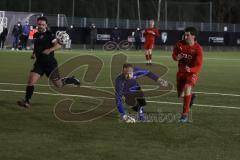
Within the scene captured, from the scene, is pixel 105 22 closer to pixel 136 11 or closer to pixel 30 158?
pixel 136 11

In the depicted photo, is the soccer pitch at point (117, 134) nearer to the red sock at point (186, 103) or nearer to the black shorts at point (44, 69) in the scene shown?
the red sock at point (186, 103)

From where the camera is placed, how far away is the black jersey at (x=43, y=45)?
42.4 feet

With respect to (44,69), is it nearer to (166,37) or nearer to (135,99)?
(135,99)

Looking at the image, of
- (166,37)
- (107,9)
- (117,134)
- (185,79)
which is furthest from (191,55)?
(107,9)

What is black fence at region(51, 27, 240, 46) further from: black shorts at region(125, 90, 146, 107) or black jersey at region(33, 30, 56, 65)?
black shorts at region(125, 90, 146, 107)

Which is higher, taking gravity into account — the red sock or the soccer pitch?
the red sock

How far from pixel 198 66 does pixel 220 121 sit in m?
1.09

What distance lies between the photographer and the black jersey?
1293 centimetres

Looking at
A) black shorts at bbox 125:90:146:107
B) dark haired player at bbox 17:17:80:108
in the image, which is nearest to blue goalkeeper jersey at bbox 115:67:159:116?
black shorts at bbox 125:90:146:107

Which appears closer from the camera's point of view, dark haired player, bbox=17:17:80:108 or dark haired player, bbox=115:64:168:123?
dark haired player, bbox=115:64:168:123

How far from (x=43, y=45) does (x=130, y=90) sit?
255 cm

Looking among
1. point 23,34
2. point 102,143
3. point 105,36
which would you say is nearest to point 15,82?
point 102,143

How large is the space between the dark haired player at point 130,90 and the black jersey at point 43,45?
7.31 feet

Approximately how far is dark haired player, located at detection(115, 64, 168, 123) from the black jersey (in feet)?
7.31
